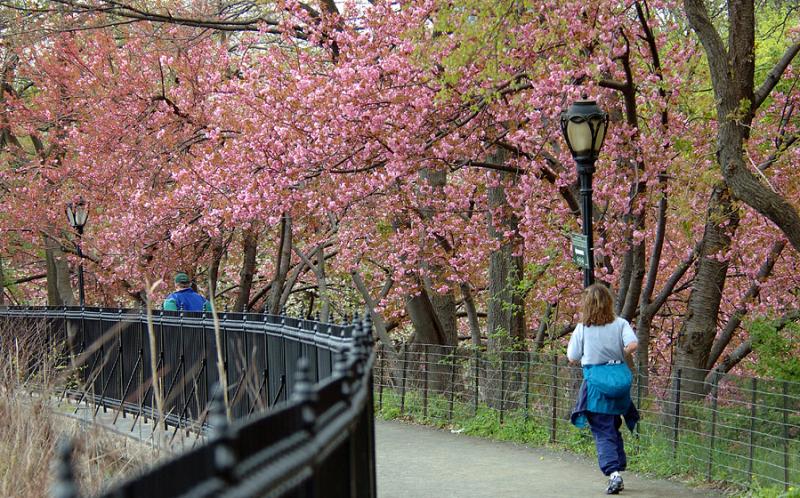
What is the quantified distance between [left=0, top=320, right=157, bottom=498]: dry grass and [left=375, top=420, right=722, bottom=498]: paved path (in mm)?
2392

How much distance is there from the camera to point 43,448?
805cm

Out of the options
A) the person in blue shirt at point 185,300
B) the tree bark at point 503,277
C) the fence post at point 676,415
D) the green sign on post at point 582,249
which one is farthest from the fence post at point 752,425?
the tree bark at point 503,277

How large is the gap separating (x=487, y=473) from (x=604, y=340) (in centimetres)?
217

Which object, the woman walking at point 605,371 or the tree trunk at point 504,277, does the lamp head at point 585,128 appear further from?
the tree trunk at point 504,277

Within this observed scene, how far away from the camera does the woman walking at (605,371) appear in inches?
368

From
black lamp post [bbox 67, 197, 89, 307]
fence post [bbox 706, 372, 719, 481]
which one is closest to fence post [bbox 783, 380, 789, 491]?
fence post [bbox 706, 372, 719, 481]

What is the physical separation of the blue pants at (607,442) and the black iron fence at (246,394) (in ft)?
8.29

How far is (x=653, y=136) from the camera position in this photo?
14469 millimetres

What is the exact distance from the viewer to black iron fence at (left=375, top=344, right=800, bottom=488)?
9547 mm

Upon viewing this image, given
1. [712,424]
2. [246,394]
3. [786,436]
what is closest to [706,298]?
[712,424]

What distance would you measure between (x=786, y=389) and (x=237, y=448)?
24.9 feet

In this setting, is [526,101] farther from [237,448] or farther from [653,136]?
[237,448]

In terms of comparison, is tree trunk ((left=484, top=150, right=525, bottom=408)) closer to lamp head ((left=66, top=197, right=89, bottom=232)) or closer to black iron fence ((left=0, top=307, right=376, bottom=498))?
black iron fence ((left=0, top=307, right=376, bottom=498))

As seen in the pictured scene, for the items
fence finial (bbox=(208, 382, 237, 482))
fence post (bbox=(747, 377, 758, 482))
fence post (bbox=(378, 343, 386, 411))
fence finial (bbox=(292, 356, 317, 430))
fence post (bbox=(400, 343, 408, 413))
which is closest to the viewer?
fence finial (bbox=(208, 382, 237, 482))
